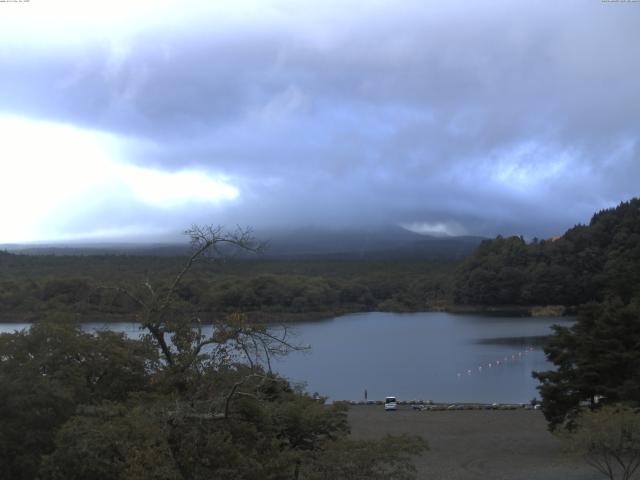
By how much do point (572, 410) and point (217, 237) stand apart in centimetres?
1566

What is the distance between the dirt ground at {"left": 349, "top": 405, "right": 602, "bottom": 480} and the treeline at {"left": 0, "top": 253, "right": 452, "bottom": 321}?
28.4m

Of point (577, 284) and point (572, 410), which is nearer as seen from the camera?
point (572, 410)

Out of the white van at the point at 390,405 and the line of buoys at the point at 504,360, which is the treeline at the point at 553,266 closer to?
the line of buoys at the point at 504,360

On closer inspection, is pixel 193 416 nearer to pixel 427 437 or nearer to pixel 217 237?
pixel 217 237

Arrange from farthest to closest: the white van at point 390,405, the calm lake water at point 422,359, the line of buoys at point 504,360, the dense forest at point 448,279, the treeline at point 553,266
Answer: the treeline at point 553,266, the dense forest at point 448,279, the line of buoys at point 504,360, the calm lake water at point 422,359, the white van at point 390,405

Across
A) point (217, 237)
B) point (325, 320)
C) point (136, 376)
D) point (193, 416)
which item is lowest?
point (325, 320)

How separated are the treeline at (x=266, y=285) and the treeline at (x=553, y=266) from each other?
216 inches

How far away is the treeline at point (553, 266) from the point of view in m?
86.1

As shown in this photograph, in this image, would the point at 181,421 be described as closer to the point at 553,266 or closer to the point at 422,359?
the point at 422,359

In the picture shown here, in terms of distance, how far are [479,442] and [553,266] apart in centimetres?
6985

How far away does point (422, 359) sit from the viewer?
161 ft

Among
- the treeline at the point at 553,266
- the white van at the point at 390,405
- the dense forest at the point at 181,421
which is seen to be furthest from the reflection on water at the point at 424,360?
the dense forest at the point at 181,421

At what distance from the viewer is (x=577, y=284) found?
3376 inches

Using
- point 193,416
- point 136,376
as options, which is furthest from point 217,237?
point 136,376
